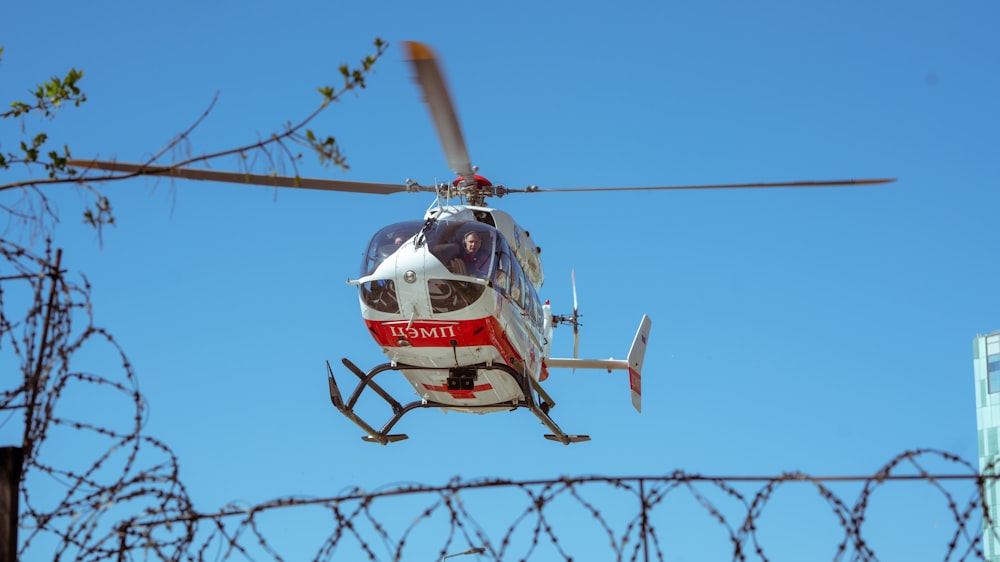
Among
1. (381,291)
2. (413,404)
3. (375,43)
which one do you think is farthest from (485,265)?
(375,43)

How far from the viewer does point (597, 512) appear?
6941 mm

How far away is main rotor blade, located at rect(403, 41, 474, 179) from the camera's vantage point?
619 inches

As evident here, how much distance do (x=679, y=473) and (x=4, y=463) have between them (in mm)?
3512

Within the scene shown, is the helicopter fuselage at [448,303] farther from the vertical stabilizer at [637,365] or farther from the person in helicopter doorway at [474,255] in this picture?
the vertical stabilizer at [637,365]

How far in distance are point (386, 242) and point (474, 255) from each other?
1235mm

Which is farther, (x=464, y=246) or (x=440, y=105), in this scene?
(x=464, y=246)

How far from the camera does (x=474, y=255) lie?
19.1 m

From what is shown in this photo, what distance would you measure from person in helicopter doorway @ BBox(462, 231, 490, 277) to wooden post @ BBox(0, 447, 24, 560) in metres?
11.9

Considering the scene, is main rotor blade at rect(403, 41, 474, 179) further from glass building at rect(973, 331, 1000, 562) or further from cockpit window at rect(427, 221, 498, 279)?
glass building at rect(973, 331, 1000, 562)

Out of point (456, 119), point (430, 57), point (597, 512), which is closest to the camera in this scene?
point (597, 512)

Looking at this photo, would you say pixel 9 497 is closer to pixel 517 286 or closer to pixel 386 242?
pixel 386 242

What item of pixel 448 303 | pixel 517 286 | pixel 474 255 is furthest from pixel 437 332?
pixel 517 286

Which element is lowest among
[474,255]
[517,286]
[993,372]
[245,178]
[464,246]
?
[993,372]

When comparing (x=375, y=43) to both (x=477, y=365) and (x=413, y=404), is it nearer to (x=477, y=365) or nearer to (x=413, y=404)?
(x=477, y=365)
